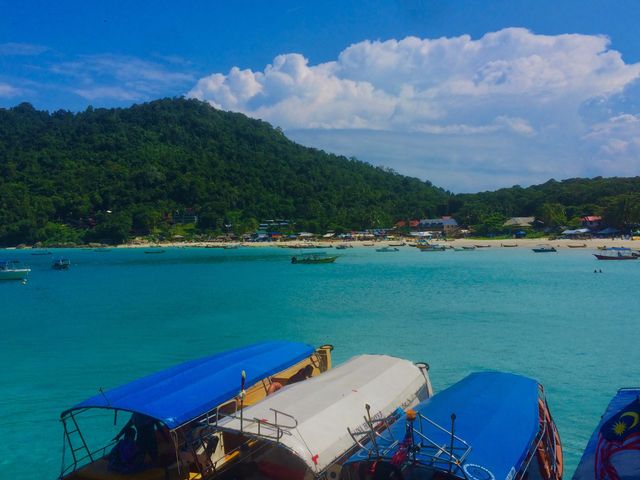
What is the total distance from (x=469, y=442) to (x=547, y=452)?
246 cm

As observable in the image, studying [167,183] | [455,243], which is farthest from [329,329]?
[167,183]

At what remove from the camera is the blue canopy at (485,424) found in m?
7.09

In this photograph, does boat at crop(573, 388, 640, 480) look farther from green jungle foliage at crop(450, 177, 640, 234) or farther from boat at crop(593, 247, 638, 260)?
green jungle foliage at crop(450, 177, 640, 234)

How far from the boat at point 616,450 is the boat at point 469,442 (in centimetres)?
78

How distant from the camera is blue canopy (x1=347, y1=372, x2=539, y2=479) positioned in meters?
7.09

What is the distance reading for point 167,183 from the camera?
508 ft

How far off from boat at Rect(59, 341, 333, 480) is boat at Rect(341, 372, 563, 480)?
246 centimetres

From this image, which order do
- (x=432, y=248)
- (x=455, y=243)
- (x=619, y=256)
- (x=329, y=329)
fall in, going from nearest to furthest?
(x=329, y=329), (x=619, y=256), (x=432, y=248), (x=455, y=243)

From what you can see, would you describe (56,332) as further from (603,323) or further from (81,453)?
(603,323)

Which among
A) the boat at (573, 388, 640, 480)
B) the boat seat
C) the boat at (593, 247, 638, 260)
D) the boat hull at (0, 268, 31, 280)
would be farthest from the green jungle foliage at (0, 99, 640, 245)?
the boat seat

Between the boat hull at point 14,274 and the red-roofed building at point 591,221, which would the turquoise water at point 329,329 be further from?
the red-roofed building at point 591,221

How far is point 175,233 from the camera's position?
14312 cm

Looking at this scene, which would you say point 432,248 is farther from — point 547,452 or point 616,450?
point 616,450

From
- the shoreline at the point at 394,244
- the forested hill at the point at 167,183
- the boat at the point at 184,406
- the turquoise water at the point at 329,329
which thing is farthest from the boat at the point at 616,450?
the forested hill at the point at 167,183
